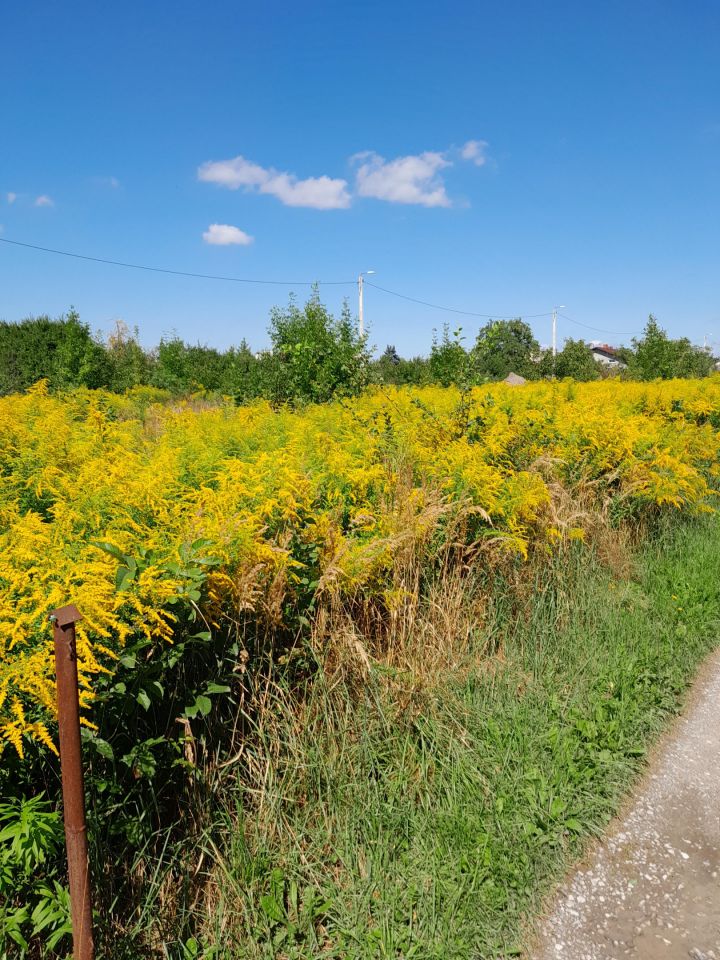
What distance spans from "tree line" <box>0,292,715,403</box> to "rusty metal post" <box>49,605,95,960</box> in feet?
19.9

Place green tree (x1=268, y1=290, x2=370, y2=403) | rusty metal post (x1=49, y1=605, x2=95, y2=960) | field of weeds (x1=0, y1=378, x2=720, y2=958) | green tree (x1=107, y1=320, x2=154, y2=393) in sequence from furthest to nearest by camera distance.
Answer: green tree (x1=107, y1=320, x2=154, y2=393) → green tree (x1=268, y1=290, x2=370, y2=403) → field of weeds (x1=0, y1=378, x2=720, y2=958) → rusty metal post (x1=49, y1=605, x2=95, y2=960)

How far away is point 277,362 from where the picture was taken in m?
13.4

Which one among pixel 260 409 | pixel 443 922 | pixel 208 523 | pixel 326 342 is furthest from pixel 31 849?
pixel 326 342

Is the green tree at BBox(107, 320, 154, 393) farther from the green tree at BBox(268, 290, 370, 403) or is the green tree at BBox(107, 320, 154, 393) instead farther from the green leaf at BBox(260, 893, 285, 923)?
the green leaf at BBox(260, 893, 285, 923)

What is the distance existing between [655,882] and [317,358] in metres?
10.9

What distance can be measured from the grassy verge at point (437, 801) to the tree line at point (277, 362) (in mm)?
4039

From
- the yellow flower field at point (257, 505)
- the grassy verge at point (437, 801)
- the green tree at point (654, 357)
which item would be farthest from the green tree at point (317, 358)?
the green tree at point (654, 357)

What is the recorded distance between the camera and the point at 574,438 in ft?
20.6

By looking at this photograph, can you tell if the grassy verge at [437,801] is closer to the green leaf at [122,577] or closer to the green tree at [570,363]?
the green leaf at [122,577]

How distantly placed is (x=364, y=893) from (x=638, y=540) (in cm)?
472

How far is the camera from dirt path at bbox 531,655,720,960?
2438 millimetres

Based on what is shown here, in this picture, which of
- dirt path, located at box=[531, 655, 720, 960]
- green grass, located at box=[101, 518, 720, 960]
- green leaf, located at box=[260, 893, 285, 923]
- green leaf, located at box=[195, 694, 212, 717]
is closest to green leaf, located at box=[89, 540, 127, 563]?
green leaf, located at box=[195, 694, 212, 717]

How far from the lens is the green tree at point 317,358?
12.0 metres

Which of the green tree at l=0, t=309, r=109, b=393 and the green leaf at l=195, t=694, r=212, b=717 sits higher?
the green tree at l=0, t=309, r=109, b=393
